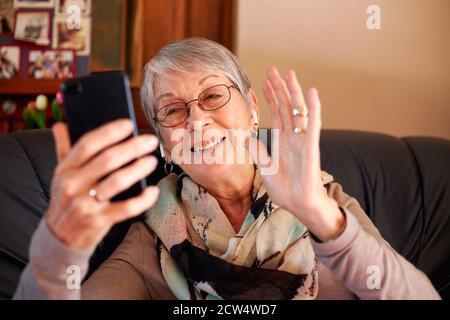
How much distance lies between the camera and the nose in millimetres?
1065

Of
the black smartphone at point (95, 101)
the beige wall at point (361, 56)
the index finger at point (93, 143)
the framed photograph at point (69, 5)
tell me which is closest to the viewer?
the index finger at point (93, 143)

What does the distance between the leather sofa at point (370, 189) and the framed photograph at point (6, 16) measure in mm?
1206

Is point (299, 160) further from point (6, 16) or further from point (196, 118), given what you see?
point (6, 16)

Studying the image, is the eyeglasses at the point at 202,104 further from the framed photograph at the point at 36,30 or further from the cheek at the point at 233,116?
the framed photograph at the point at 36,30

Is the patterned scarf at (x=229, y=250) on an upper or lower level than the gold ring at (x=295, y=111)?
lower

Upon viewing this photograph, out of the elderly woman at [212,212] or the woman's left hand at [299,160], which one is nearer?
the elderly woman at [212,212]

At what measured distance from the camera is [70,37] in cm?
234

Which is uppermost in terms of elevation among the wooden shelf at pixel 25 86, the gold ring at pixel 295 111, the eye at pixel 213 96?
the gold ring at pixel 295 111

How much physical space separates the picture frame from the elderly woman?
141 centimetres

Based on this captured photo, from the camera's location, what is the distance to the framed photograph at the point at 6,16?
2.35 m

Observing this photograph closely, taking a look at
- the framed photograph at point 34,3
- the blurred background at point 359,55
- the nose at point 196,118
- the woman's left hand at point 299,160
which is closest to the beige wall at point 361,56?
the blurred background at point 359,55

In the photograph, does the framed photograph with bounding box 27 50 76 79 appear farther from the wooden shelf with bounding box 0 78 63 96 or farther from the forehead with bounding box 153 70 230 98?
the forehead with bounding box 153 70 230 98

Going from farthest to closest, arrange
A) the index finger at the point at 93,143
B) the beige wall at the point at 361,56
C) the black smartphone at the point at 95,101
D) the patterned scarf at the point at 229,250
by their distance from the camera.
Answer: the beige wall at the point at 361,56, the patterned scarf at the point at 229,250, the black smartphone at the point at 95,101, the index finger at the point at 93,143

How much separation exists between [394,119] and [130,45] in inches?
46.0
